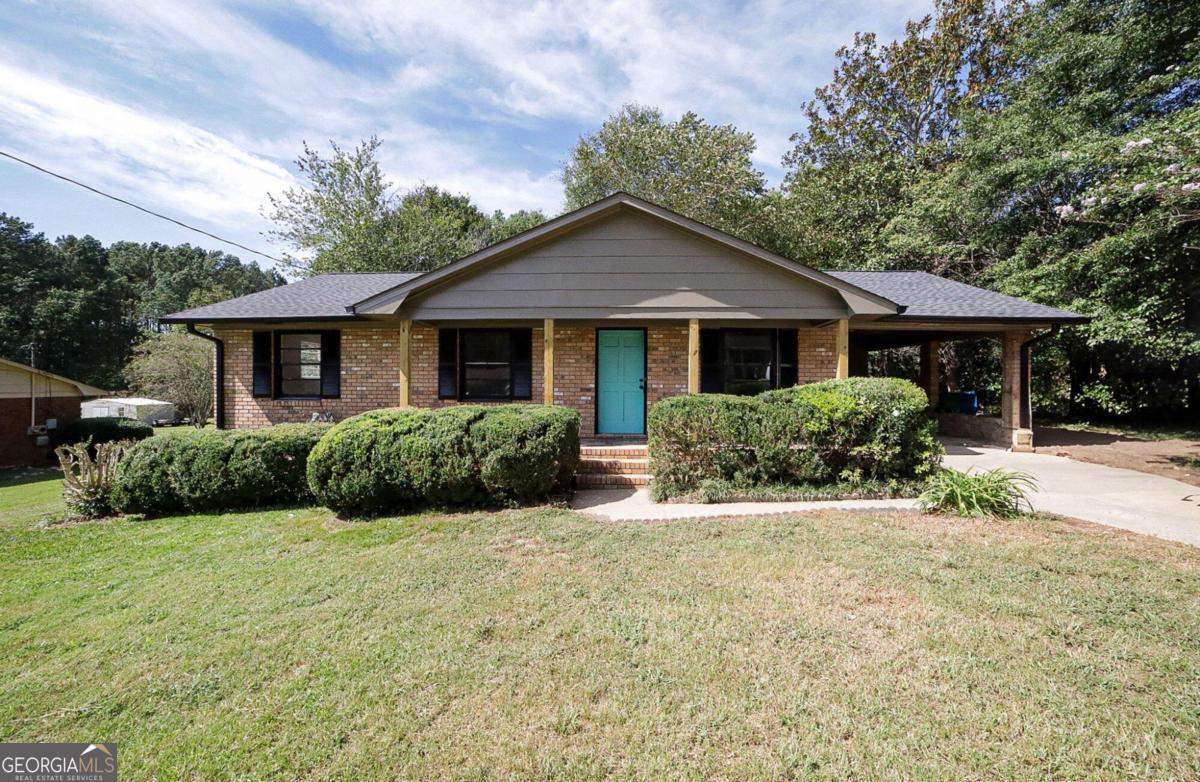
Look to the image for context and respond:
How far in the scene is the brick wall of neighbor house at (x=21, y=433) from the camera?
1211 cm

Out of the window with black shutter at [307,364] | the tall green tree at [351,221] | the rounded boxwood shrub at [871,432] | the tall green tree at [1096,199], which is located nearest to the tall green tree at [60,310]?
the tall green tree at [351,221]

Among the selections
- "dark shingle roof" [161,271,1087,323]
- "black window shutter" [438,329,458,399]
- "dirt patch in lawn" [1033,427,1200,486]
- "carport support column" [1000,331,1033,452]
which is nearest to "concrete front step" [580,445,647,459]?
"black window shutter" [438,329,458,399]

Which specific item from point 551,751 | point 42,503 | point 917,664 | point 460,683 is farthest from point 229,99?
point 917,664

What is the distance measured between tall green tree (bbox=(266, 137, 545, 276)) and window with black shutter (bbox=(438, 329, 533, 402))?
14.3 meters

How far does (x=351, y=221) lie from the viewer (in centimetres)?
2205

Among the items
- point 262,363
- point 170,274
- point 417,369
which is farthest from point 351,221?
point 170,274

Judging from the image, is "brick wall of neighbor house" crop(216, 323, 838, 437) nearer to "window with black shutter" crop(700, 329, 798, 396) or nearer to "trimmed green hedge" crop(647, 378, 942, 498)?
"window with black shutter" crop(700, 329, 798, 396)

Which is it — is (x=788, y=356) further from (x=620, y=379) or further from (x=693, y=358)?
(x=620, y=379)

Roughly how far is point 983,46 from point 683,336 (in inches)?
790

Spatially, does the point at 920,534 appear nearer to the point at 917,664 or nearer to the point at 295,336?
the point at 917,664

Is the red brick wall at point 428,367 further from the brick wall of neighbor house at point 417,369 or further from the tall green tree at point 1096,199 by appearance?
the tall green tree at point 1096,199

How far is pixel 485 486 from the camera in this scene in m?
6.05

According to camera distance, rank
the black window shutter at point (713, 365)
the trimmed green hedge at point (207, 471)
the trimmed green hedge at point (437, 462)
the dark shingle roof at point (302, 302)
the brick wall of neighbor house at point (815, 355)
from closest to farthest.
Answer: the trimmed green hedge at point (437, 462), the trimmed green hedge at point (207, 471), the dark shingle roof at point (302, 302), the brick wall of neighbor house at point (815, 355), the black window shutter at point (713, 365)

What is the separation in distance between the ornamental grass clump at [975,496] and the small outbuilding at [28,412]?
19508 mm
